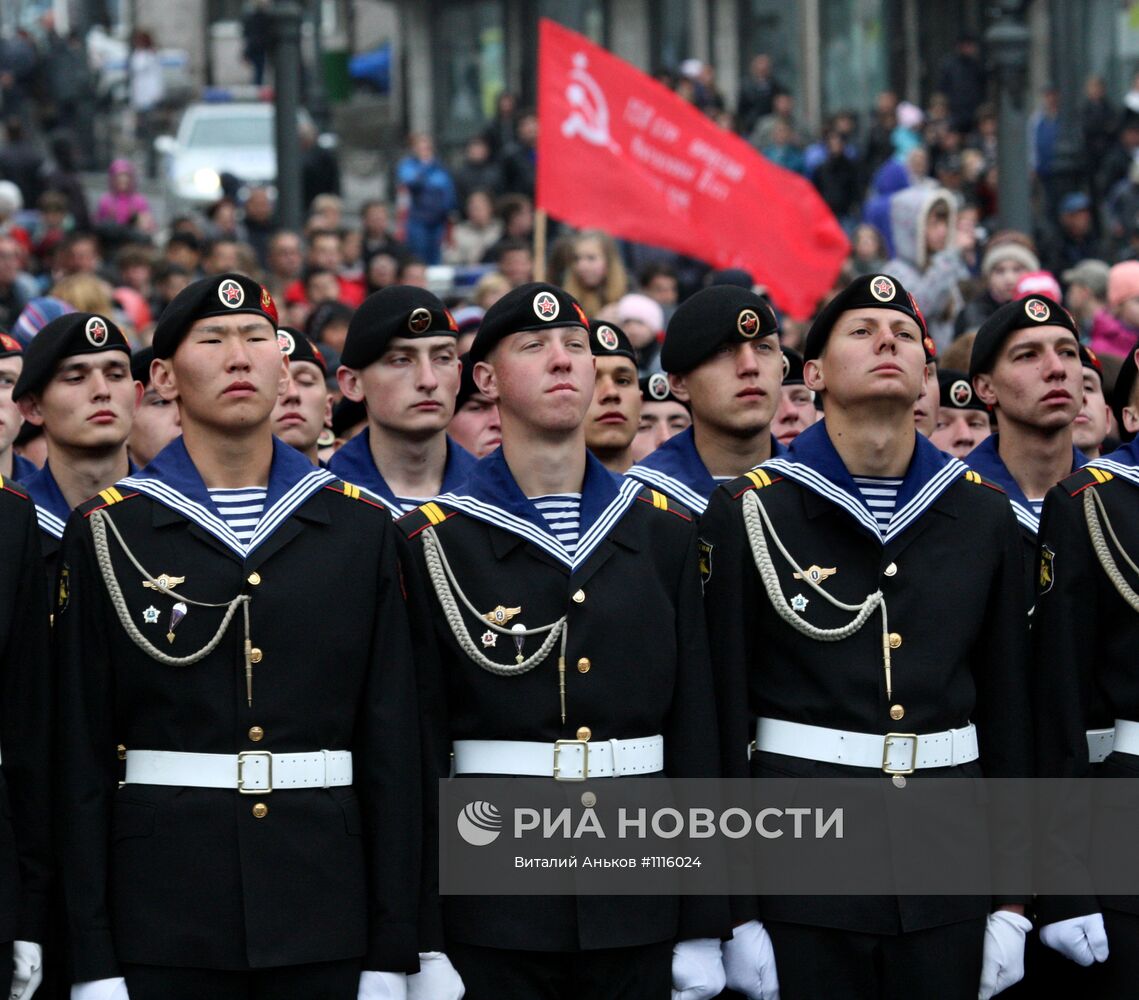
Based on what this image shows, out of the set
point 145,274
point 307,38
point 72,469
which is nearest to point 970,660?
point 72,469

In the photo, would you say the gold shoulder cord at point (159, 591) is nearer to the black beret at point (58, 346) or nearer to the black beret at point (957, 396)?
the black beret at point (58, 346)

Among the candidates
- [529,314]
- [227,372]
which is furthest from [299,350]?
[227,372]

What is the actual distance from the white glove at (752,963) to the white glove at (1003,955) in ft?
1.67

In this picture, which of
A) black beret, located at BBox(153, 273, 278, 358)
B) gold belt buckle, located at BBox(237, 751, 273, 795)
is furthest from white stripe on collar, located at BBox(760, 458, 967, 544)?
gold belt buckle, located at BBox(237, 751, 273, 795)

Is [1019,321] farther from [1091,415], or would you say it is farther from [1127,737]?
[1127,737]

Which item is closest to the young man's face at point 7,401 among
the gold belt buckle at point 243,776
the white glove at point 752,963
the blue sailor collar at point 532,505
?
the blue sailor collar at point 532,505

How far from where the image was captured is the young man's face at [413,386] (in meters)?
6.88

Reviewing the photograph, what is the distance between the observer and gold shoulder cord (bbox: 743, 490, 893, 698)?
5582 mm

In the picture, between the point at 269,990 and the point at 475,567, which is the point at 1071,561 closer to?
the point at 475,567

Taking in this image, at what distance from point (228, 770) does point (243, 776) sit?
0.04 meters

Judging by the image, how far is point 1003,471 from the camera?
22.1ft

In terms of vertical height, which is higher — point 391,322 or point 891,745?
point 391,322

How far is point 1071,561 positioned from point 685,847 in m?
1.23

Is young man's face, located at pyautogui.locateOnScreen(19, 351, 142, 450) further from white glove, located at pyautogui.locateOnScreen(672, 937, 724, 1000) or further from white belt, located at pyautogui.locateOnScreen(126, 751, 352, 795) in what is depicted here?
white glove, located at pyautogui.locateOnScreen(672, 937, 724, 1000)
